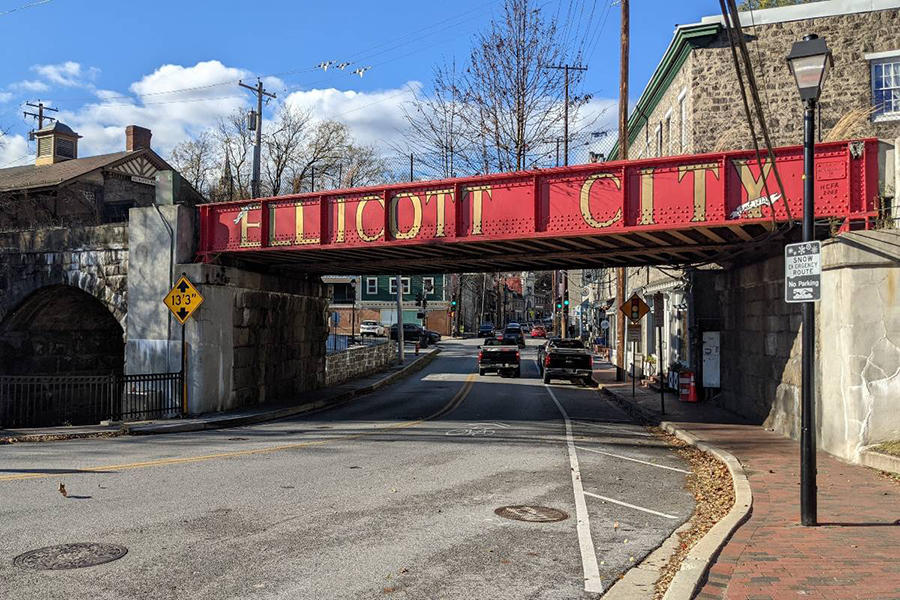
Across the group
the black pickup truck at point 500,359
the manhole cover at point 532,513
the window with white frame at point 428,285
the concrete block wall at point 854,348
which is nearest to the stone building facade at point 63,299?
the manhole cover at point 532,513

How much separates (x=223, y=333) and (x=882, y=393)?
584 inches

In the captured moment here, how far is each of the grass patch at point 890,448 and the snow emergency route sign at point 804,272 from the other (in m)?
4.46

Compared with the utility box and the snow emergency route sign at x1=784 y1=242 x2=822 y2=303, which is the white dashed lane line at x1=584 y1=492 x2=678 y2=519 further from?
the utility box

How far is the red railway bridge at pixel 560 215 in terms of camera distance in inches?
508

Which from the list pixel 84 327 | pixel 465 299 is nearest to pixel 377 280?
pixel 465 299

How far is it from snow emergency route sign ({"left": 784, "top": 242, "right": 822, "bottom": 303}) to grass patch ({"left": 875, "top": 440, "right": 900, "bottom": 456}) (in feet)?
14.6

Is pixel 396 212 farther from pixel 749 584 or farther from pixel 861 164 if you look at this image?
pixel 749 584

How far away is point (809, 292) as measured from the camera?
7.24m

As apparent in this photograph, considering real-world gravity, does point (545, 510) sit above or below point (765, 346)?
below

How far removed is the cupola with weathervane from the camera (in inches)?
1650

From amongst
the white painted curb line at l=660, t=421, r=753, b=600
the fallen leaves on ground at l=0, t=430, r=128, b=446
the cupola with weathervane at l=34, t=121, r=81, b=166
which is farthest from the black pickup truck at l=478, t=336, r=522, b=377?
the cupola with weathervane at l=34, t=121, r=81, b=166

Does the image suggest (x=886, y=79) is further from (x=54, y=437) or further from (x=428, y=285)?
(x=428, y=285)

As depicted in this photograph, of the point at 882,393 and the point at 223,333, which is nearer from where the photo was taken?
the point at 882,393

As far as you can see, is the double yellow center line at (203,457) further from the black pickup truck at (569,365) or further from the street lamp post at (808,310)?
the black pickup truck at (569,365)
